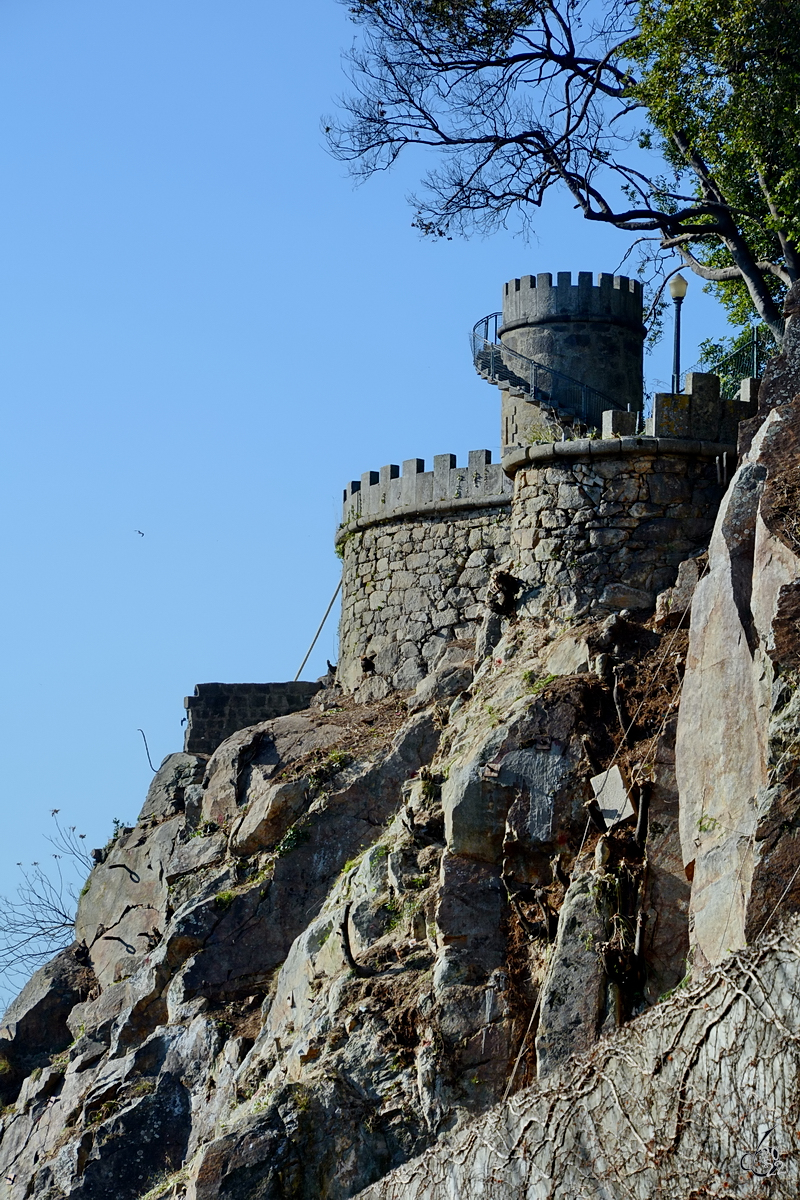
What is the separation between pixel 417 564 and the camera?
16094 mm

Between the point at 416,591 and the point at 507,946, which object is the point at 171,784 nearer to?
the point at 416,591

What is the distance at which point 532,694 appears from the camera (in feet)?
33.8

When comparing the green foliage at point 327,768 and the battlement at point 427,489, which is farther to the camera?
the battlement at point 427,489

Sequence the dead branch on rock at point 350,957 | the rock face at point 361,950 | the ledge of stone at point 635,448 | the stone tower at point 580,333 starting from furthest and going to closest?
1. the stone tower at point 580,333
2. the ledge of stone at point 635,448
3. the dead branch on rock at point 350,957
4. the rock face at point 361,950

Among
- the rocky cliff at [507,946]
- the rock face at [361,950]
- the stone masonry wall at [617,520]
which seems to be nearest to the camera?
the rocky cliff at [507,946]

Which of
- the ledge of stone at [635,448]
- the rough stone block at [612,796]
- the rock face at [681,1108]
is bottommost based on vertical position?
the rock face at [681,1108]

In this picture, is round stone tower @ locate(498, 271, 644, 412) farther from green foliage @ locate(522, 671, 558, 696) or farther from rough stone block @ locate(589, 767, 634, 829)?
rough stone block @ locate(589, 767, 634, 829)

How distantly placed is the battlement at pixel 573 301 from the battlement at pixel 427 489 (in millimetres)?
2687

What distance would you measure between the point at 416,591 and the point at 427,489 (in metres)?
1.18

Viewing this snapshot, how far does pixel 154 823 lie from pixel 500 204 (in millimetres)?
7677

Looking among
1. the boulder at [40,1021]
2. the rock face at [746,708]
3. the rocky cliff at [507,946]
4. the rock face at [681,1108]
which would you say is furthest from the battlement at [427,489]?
the rock face at [681,1108]

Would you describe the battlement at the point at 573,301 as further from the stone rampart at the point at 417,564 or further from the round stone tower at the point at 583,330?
the stone rampart at the point at 417,564

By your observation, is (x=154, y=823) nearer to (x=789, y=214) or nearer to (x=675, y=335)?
(x=675, y=335)

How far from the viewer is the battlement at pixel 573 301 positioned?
1789cm
